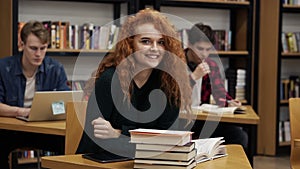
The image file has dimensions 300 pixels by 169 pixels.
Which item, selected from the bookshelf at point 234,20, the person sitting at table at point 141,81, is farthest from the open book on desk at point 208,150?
the bookshelf at point 234,20

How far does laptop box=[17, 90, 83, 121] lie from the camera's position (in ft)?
12.1

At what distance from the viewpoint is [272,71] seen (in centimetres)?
621

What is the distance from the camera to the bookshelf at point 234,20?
19.9 feet

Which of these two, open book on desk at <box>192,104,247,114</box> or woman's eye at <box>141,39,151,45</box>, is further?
open book on desk at <box>192,104,247,114</box>

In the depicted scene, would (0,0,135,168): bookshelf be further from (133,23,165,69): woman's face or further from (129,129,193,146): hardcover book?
(129,129,193,146): hardcover book

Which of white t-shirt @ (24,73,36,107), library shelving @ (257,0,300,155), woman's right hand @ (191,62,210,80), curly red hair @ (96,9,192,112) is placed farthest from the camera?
library shelving @ (257,0,300,155)

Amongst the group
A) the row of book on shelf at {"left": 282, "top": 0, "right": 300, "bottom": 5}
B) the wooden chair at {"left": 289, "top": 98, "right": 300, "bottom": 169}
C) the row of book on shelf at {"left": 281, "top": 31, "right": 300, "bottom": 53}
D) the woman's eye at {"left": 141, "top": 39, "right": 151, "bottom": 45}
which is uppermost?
the row of book on shelf at {"left": 282, "top": 0, "right": 300, "bottom": 5}

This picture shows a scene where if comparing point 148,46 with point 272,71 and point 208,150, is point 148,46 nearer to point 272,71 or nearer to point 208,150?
point 208,150

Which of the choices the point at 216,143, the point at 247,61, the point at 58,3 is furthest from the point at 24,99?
the point at 247,61

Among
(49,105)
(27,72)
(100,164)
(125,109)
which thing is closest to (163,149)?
(100,164)

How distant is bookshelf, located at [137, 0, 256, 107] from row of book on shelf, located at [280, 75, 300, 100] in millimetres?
446

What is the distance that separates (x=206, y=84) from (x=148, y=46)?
199 cm

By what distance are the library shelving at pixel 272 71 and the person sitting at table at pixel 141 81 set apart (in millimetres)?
3300

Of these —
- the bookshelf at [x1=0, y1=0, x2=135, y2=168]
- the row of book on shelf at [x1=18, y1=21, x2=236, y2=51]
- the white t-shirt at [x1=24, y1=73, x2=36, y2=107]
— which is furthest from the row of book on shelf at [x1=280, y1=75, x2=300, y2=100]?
the white t-shirt at [x1=24, y1=73, x2=36, y2=107]
